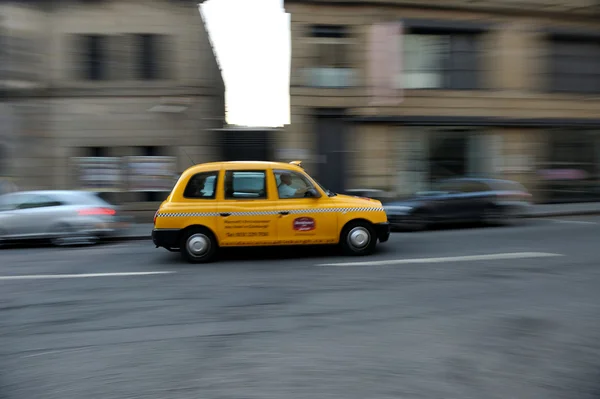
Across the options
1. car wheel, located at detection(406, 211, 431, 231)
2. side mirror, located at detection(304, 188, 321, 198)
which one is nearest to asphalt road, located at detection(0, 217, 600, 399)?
side mirror, located at detection(304, 188, 321, 198)

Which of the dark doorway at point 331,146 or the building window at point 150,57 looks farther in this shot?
the dark doorway at point 331,146

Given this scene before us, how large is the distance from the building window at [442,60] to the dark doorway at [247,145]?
5.40 metres

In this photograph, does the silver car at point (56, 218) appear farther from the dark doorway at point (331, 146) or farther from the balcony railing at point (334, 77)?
the balcony railing at point (334, 77)

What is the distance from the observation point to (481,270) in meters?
A: 7.73

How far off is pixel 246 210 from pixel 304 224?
2.94ft

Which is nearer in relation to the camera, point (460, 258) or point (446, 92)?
point (460, 258)

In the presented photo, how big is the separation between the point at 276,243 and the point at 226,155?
37.1 ft

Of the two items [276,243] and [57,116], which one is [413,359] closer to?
[276,243]

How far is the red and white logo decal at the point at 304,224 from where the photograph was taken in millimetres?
8891

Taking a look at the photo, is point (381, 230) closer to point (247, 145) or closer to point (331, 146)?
point (331, 146)

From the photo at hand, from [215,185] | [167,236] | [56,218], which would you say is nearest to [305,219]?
[215,185]

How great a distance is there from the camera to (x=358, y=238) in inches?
357

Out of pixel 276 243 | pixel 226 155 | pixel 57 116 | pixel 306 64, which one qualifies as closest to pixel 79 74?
pixel 57 116

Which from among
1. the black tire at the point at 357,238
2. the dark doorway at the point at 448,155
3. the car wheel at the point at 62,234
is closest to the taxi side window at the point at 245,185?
the black tire at the point at 357,238
